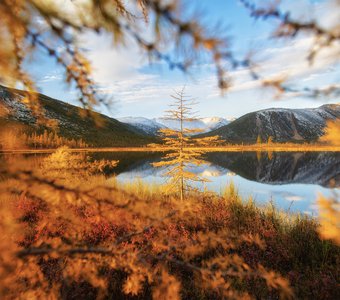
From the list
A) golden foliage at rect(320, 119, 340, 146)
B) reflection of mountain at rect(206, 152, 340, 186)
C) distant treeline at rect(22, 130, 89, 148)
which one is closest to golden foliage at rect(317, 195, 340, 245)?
golden foliage at rect(320, 119, 340, 146)

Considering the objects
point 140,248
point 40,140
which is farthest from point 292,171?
point 40,140

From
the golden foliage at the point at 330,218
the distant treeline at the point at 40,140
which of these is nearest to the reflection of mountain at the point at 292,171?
the golden foliage at the point at 330,218

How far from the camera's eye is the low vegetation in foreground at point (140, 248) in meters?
1.11

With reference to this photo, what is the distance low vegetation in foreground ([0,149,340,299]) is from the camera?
1.11 metres

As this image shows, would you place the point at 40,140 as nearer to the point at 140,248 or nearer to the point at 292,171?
the point at 140,248

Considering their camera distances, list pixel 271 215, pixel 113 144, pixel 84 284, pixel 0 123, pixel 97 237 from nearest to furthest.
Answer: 1. pixel 0 123
2. pixel 84 284
3. pixel 97 237
4. pixel 271 215
5. pixel 113 144

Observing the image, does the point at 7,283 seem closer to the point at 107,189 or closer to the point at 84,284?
the point at 107,189

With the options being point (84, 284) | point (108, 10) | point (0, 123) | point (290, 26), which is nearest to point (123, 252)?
point (0, 123)

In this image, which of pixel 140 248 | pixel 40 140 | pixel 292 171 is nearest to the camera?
pixel 40 140

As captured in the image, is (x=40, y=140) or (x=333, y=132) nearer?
(x=40, y=140)

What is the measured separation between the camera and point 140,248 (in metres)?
5.16

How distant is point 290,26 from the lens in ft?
4.17

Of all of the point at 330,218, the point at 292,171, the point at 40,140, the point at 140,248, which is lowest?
the point at 292,171

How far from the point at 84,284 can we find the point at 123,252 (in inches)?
164
